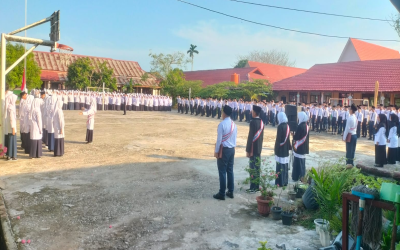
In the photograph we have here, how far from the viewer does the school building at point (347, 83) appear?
21.7m

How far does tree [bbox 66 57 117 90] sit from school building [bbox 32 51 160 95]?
2.30 meters

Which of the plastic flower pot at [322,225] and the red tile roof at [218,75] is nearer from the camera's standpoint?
the plastic flower pot at [322,225]

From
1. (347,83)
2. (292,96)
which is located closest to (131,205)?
(347,83)

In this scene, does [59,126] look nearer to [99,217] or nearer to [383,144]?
[99,217]

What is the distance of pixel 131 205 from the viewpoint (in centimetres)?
575

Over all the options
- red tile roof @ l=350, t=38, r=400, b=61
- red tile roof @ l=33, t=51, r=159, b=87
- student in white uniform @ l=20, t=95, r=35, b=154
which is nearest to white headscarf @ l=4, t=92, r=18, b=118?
student in white uniform @ l=20, t=95, r=35, b=154

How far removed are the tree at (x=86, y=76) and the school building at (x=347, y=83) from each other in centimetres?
1703

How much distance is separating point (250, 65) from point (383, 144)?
30733mm

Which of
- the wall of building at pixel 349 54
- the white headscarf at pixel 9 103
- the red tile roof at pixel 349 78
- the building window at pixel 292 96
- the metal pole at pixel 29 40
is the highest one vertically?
the wall of building at pixel 349 54

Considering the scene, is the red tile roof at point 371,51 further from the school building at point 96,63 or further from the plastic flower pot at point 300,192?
the plastic flower pot at point 300,192

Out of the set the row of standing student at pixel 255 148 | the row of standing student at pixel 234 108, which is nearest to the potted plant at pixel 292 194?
the row of standing student at pixel 255 148

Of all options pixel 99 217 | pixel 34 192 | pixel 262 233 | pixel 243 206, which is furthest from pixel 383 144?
pixel 34 192

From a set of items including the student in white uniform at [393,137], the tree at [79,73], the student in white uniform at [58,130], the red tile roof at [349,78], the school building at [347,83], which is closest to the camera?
the student in white uniform at [58,130]

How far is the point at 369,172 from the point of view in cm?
643
